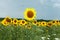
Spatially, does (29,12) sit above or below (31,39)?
above

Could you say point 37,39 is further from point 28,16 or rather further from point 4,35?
point 28,16

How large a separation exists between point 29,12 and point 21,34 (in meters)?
1.26

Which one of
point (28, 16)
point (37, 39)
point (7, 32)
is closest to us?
point (37, 39)

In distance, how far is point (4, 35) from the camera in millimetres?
3678

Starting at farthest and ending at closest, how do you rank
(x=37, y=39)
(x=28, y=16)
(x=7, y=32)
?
(x=28, y=16)
(x=7, y=32)
(x=37, y=39)

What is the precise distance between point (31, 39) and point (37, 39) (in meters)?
0.10

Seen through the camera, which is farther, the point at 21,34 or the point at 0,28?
the point at 0,28

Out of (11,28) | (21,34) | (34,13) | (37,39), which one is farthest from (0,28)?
(34,13)

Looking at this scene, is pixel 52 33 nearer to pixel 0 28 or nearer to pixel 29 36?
pixel 29 36

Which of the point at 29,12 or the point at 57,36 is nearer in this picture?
the point at 57,36

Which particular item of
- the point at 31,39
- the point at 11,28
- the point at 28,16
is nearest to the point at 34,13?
the point at 28,16

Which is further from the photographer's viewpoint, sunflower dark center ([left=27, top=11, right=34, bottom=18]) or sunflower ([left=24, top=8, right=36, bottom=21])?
sunflower dark center ([left=27, top=11, right=34, bottom=18])

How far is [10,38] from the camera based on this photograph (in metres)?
3.51

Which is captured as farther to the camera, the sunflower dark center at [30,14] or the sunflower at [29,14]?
the sunflower dark center at [30,14]
